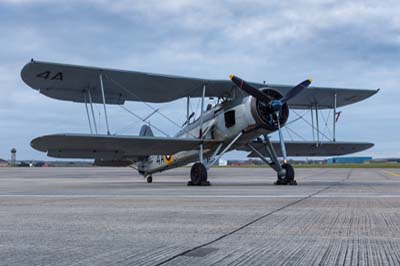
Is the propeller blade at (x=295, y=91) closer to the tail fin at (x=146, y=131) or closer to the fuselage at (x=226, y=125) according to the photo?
the fuselage at (x=226, y=125)

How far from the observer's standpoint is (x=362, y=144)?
17.8 metres

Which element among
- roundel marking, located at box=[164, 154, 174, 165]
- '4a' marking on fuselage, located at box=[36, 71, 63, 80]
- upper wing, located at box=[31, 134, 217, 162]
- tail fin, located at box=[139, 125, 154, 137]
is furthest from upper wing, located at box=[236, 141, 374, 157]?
'4a' marking on fuselage, located at box=[36, 71, 63, 80]

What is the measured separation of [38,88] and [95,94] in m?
2.00

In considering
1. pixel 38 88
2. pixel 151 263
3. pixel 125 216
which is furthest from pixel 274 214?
pixel 38 88

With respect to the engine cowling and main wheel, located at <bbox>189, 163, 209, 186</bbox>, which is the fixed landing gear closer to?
main wheel, located at <bbox>189, 163, 209, 186</bbox>

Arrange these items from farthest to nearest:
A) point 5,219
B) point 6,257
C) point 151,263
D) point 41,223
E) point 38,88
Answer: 1. point 38,88
2. point 5,219
3. point 41,223
4. point 6,257
5. point 151,263

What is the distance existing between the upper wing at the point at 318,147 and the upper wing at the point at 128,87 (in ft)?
5.36

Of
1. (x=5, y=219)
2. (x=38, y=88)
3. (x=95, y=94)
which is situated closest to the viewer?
(x=5, y=219)

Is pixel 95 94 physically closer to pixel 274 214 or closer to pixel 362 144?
pixel 362 144

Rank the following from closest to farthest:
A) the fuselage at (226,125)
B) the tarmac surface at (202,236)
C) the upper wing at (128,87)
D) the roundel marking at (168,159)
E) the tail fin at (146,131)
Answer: the tarmac surface at (202,236), the upper wing at (128,87), the fuselage at (226,125), the roundel marking at (168,159), the tail fin at (146,131)

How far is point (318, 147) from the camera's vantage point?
18078mm

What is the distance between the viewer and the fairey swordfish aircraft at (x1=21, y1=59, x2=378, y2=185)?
13.9m

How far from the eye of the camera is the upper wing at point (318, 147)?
17.5 metres

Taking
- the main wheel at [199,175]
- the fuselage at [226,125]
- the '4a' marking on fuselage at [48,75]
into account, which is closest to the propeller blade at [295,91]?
the fuselage at [226,125]
